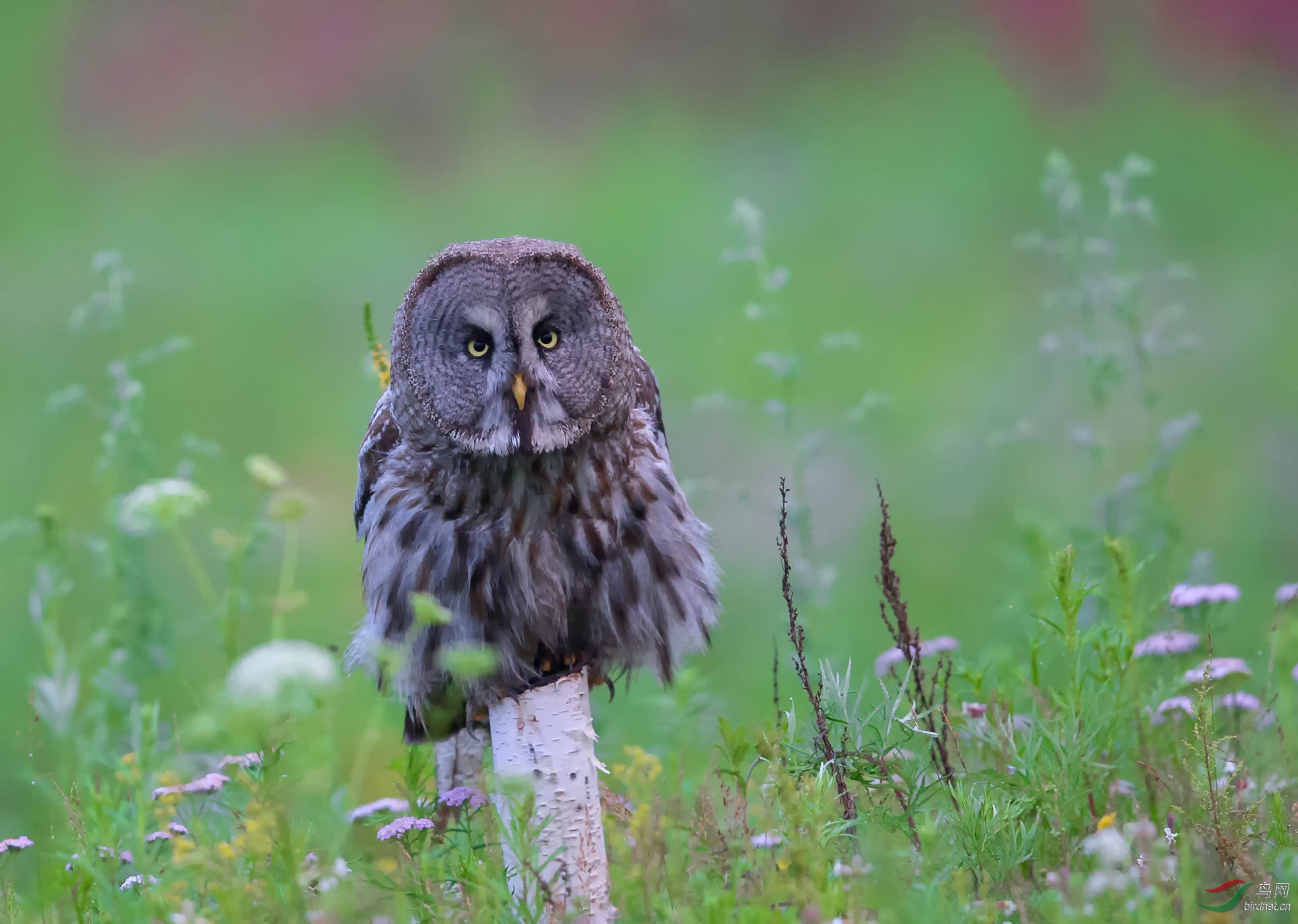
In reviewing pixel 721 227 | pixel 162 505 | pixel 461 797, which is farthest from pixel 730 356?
pixel 162 505

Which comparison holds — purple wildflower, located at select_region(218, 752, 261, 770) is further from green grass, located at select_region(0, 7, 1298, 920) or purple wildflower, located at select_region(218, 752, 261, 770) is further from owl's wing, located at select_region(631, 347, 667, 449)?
owl's wing, located at select_region(631, 347, 667, 449)

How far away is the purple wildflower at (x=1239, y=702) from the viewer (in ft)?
7.95

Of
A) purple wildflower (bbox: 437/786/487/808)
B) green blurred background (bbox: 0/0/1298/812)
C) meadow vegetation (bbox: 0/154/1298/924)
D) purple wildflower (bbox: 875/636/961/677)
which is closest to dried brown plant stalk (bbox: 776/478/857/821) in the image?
meadow vegetation (bbox: 0/154/1298/924)

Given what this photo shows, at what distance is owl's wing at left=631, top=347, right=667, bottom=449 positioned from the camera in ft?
8.23

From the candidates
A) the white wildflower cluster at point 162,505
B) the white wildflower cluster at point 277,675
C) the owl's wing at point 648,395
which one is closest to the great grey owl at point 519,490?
the owl's wing at point 648,395

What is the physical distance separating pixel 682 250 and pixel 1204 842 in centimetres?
426

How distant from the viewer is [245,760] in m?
1.94

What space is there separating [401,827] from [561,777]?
11.0 inches

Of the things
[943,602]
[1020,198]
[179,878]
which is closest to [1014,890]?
[179,878]

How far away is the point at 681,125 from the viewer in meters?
6.29

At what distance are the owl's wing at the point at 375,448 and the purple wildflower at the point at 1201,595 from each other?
1.61 metres

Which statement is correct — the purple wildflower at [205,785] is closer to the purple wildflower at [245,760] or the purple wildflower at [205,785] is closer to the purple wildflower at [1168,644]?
the purple wildflower at [245,760]

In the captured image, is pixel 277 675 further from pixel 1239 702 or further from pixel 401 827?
pixel 1239 702

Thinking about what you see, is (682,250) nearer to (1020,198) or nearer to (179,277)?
(1020,198)
